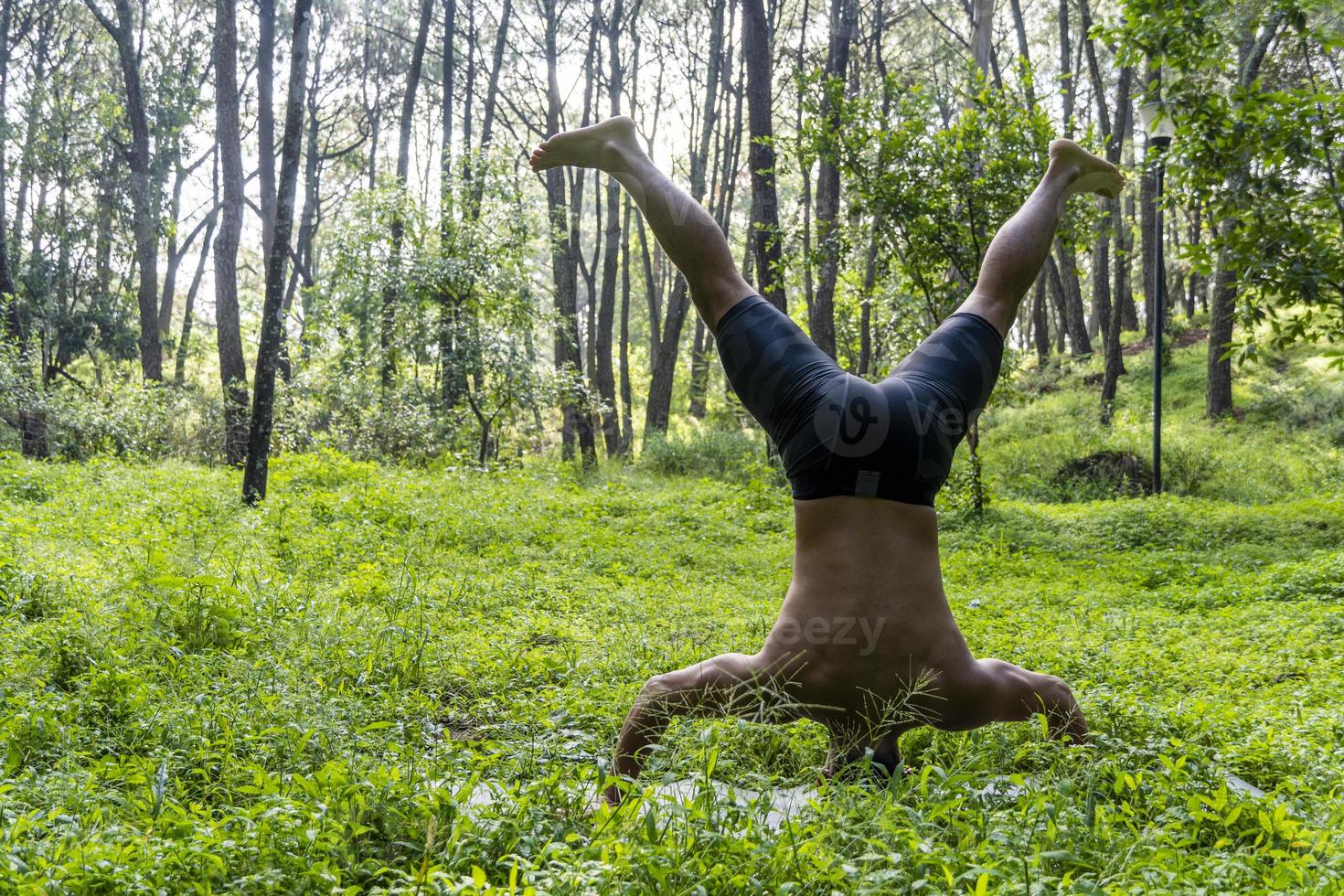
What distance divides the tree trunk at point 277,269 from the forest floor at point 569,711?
0.63m

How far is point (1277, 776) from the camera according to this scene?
11.0 ft

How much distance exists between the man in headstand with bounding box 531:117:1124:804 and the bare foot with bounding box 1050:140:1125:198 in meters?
1.27

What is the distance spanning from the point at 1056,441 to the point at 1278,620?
1029cm

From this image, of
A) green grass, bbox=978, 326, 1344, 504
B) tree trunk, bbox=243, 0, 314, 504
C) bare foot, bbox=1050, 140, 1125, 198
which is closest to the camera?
bare foot, bbox=1050, 140, 1125, 198

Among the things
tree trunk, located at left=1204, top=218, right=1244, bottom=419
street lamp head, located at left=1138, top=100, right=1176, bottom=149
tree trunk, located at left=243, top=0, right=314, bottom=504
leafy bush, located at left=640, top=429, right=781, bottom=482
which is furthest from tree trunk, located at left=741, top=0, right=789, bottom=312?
tree trunk, located at left=1204, top=218, right=1244, bottom=419

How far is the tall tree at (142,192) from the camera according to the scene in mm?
18969

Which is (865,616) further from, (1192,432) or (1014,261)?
(1192,432)

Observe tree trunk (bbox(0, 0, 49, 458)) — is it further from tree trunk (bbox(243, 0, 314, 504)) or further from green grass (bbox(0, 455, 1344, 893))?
tree trunk (bbox(243, 0, 314, 504))

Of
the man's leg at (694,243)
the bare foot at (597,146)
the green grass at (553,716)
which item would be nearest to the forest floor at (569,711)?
the green grass at (553,716)

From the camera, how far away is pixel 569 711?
148 inches

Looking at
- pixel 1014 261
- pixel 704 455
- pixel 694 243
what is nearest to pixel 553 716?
pixel 694 243

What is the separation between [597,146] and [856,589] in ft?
6.56

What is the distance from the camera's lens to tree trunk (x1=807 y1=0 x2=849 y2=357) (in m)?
10.5

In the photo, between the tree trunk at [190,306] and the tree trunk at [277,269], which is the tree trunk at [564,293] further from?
the tree trunk at [190,306]
